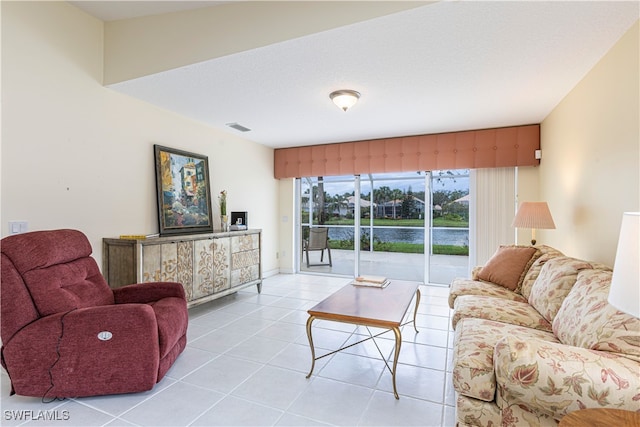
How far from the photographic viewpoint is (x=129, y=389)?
2066 millimetres

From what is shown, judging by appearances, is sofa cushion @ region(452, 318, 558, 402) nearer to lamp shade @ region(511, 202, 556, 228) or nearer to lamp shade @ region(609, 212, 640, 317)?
lamp shade @ region(609, 212, 640, 317)

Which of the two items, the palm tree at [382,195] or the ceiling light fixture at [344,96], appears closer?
the ceiling light fixture at [344,96]

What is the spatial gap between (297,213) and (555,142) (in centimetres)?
423

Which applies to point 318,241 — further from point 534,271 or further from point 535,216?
point 534,271

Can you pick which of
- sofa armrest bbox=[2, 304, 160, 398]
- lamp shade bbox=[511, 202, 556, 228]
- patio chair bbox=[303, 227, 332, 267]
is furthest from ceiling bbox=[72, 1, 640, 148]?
patio chair bbox=[303, 227, 332, 267]

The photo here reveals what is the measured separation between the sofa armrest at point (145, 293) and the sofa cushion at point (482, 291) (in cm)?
254

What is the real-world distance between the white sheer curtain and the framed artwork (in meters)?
3.95

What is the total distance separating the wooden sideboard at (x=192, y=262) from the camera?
311 centimetres

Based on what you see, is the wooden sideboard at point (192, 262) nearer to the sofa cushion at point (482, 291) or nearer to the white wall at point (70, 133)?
the white wall at point (70, 133)

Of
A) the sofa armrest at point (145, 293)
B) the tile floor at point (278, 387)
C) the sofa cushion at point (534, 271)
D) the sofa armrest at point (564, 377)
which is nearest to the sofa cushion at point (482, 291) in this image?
the sofa cushion at point (534, 271)

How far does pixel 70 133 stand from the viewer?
2.88 meters

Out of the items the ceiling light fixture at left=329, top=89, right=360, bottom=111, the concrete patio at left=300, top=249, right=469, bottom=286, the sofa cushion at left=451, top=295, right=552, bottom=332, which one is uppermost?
the ceiling light fixture at left=329, top=89, right=360, bottom=111

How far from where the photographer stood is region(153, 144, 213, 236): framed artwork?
377cm

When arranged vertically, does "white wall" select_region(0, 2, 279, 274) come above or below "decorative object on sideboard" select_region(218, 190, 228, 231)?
above
